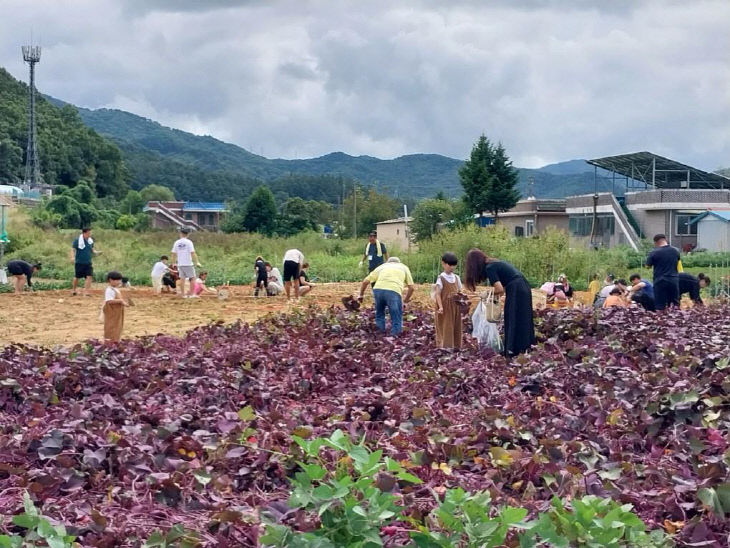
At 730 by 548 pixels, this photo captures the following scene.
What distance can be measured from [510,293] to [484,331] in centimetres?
74

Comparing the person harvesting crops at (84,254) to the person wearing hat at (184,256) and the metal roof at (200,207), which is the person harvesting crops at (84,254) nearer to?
the person wearing hat at (184,256)

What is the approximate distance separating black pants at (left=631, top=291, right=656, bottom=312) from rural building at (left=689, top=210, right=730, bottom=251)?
31406 mm

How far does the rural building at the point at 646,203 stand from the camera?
4741 cm

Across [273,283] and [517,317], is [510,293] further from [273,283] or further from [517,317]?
[273,283]

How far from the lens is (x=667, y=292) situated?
42.2ft

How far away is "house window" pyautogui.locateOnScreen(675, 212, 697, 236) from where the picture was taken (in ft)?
156

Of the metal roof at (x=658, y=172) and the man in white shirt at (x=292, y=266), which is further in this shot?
the metal roof at (x=658, y=172)

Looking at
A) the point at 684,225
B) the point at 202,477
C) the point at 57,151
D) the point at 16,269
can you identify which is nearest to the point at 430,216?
the point at 684,225

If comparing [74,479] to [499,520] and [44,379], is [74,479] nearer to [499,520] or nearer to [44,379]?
[499,520]

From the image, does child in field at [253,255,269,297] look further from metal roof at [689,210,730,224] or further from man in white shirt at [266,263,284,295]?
metal roof at [689,210,730,224]

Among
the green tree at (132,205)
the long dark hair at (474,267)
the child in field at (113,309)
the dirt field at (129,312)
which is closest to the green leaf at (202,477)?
the long dark hair at (474,267)

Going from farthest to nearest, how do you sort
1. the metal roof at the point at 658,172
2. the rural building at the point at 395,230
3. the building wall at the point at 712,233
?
the rural building at the point at 395,230, the metal roof at the point at 658,172, the building wall at the point at 712,233

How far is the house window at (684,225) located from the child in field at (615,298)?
34.9 metres

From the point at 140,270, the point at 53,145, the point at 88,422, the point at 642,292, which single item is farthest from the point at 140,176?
the point at 88,422
